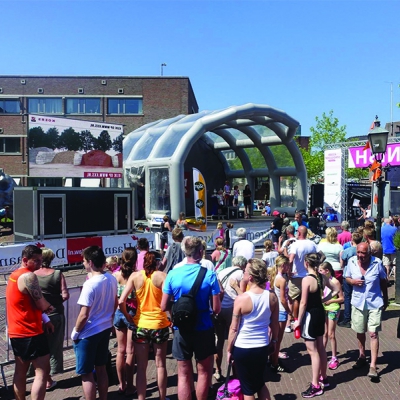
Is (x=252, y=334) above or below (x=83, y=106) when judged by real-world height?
below

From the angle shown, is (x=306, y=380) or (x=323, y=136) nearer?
(x=306, y=380)

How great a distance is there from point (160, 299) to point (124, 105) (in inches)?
1580

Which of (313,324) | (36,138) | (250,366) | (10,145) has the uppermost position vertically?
(10,145)

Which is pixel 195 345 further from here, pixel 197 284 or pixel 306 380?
pixel 306 380

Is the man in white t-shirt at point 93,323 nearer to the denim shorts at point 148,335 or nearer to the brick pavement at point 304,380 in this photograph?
the denim shorts at point 148,335

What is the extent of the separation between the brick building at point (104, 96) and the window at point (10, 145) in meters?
3.76

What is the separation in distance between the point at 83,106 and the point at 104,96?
2.27 metres

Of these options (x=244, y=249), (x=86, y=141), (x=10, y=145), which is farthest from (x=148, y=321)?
(x=10, y=145)

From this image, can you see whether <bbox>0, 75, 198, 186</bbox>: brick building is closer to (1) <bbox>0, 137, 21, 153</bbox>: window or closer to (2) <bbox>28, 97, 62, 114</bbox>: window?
(2) <bbox>28, 97, 62, 114</bbox>: window

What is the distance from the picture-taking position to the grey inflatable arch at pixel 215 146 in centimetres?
1780

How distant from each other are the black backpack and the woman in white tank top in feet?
1.24

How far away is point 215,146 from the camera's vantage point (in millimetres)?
26359

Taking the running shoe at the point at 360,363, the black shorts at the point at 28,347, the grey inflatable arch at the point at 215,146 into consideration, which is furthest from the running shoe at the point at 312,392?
the grey inflatable arch at the point at 215,146

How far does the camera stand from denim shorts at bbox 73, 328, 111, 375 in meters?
4.29
